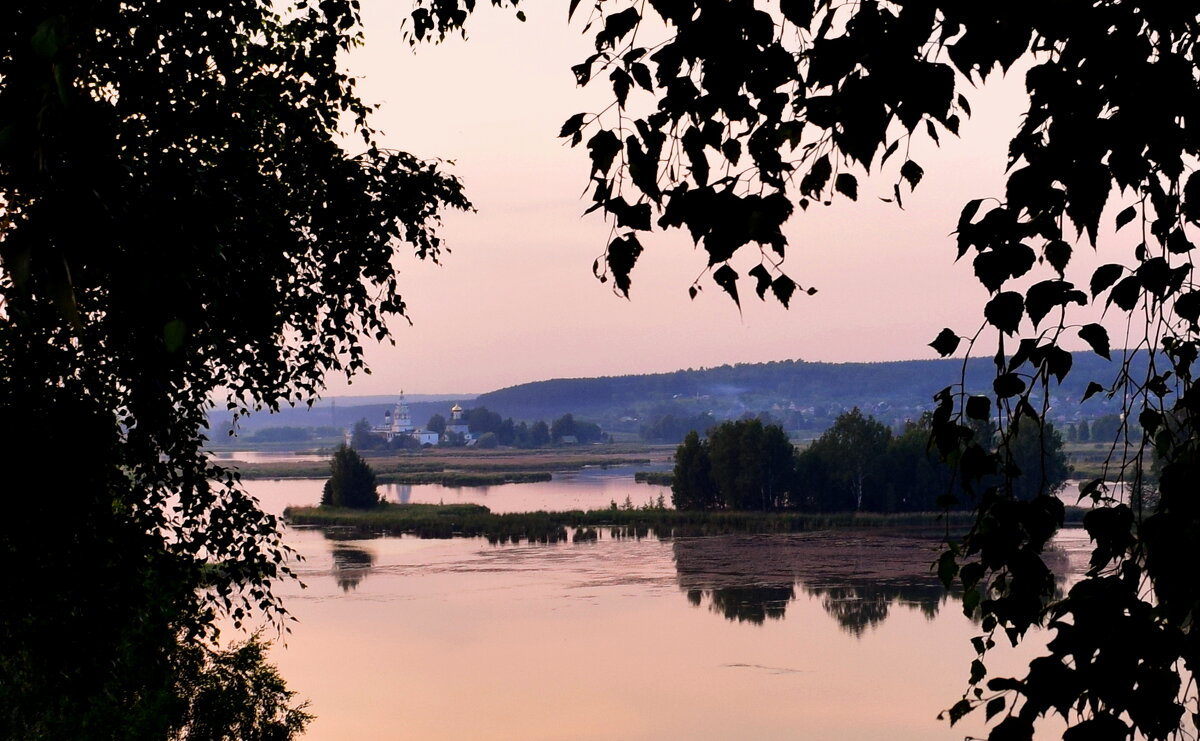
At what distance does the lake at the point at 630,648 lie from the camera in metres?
17.3

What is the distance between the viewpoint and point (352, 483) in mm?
49969

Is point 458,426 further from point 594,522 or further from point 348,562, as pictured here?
point 348,562

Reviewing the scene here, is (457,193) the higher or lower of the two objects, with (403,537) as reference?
higher

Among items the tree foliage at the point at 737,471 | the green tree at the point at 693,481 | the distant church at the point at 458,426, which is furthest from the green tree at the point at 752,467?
A: the distant church at the point at 458,426

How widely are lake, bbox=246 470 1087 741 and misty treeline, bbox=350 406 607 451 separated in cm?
9910

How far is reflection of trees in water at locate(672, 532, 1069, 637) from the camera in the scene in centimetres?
2497

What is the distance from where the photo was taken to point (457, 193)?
7.77 metres

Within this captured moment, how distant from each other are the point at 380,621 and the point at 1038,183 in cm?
2249

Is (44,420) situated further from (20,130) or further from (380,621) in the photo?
(380,621)

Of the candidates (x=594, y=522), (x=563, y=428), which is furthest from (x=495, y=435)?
(x=594, y=522)

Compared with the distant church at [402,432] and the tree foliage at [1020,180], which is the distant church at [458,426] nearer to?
the distant church at [402,432]

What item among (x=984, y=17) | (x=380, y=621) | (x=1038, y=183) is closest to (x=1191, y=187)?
(x=1038, y=183)

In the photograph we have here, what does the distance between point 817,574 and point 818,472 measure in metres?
19.1

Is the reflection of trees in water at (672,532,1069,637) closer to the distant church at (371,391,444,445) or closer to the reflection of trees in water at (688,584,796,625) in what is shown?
the reflection of trees in water at (688,584,796,625)
